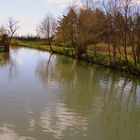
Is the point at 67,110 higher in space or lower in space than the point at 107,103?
higher

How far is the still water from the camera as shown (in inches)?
406

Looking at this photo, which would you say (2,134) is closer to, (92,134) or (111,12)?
(92,134)

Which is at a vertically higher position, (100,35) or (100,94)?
(100,35)

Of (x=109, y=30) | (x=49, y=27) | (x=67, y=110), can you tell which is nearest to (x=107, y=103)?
(x=67, y=110)

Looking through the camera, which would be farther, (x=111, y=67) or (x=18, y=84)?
(x=111, y=67)

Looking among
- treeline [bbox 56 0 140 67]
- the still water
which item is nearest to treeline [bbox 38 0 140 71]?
Result: treeline [bbox 56 0 140 67]

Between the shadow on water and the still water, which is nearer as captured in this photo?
the still water

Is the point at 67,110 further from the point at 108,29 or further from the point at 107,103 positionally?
the point at 108,29

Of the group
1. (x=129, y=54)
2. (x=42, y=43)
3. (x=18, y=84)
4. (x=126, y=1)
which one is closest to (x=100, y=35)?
(x=129, y=54)

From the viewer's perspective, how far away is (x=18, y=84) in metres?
19.2

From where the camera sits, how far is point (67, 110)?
13.2 m

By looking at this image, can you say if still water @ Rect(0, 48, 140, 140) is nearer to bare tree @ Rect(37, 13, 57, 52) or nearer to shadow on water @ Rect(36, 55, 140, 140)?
shadow on water @ Rect(36, 55, 140, 140)

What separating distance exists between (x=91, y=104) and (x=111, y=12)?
18.2 m

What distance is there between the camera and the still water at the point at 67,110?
1030 centimetres
